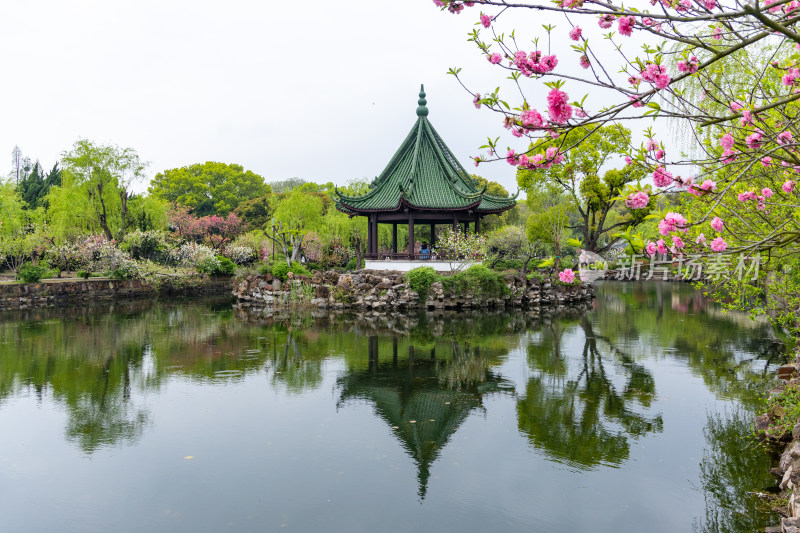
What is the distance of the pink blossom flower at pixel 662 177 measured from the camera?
3959 mm

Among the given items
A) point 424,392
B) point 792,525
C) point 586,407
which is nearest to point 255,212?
Answer: point 424,392

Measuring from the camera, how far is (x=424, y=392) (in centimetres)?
900

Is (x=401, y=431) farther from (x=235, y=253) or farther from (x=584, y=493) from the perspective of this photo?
(x=235, y=253)

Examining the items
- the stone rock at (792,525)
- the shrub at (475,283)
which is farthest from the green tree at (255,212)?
the stone rock at (792,525)

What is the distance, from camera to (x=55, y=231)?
26.7 metres

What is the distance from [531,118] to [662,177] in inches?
43.7

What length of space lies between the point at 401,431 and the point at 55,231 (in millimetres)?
26139

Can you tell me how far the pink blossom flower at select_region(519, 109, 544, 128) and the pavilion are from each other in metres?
17.7

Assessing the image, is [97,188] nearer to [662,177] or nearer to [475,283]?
[475,283]

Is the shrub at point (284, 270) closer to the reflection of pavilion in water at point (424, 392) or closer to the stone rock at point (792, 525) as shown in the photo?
the reflection of pavilion in water at point (424, 392)

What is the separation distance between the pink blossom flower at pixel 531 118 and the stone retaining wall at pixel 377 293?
16.4m

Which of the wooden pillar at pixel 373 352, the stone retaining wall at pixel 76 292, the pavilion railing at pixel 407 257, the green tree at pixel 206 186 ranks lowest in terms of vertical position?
the wooden pillar at pixel 373 352

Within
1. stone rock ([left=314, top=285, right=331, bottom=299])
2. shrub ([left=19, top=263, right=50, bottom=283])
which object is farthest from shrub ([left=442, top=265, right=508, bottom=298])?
shrub ([left=19, top=263, right=50, bottom=283])

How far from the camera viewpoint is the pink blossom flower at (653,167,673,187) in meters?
3.96
